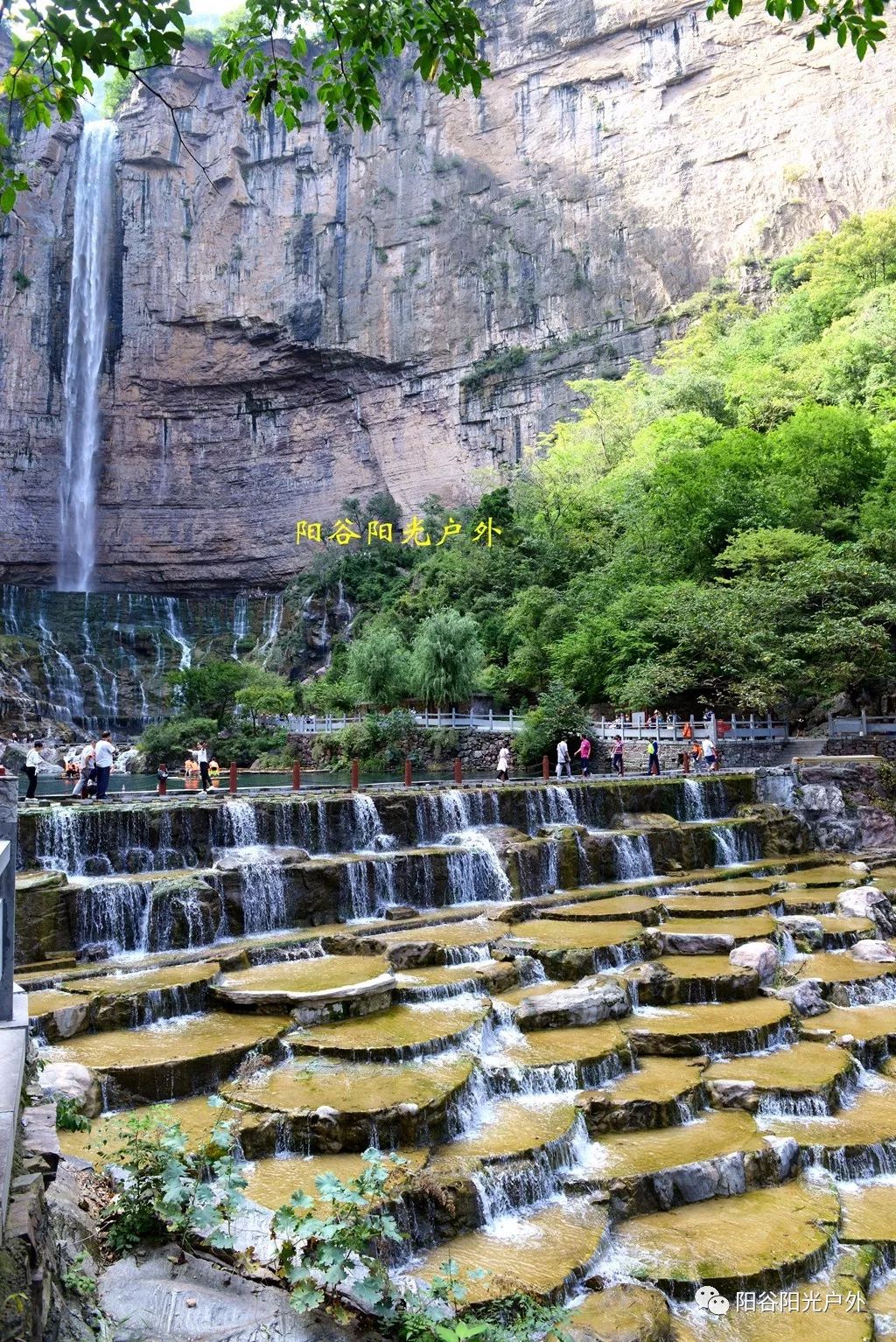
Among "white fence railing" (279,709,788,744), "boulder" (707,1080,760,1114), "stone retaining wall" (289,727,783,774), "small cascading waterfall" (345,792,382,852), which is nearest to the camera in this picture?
"boulder" (707,1080,760,1114)

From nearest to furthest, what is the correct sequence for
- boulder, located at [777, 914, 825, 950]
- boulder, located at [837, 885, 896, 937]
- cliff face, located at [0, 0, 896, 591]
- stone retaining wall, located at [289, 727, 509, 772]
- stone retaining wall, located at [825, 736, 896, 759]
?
boulder, located at [777, 914, 825, 950], boulder, located at [837, 885, 896, 937], stone retaining wall, located at [825, 736, 896, 759], stone retaining wall, located at [289, 727, 509, 772], cliff face, located at [0, 0, 896, 591]

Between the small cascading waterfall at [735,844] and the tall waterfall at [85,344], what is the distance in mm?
42751

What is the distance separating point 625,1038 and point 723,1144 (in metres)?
1.90

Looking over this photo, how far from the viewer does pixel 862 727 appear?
2306 cm

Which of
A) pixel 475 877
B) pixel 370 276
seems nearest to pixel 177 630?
pixel 370 276

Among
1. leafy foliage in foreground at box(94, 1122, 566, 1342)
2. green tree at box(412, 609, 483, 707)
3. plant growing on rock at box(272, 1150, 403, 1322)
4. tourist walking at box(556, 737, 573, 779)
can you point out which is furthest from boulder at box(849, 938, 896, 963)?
green tree at box(412, 609, 483, 707)

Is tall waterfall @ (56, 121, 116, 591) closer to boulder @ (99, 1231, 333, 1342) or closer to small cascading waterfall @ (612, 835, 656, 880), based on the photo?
small cascading waterfall @ (612, 835, 656, 880)

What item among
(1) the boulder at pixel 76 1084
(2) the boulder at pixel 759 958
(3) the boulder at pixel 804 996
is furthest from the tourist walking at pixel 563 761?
(1) the boulder at pixel 76 1084

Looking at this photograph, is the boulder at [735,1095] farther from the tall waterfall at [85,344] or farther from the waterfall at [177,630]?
the tall waterfall at [85,344]

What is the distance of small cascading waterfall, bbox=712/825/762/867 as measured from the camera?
1917 centimetres

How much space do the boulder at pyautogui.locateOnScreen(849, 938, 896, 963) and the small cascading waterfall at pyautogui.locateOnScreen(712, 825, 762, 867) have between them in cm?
599

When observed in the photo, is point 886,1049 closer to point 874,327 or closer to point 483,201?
point 874,327

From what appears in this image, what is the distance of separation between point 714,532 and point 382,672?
11504 mm

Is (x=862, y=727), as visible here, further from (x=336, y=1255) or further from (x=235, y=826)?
(x=336, y=1255)
